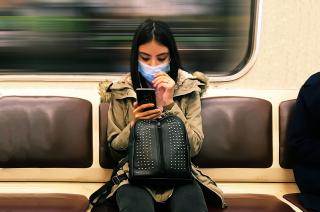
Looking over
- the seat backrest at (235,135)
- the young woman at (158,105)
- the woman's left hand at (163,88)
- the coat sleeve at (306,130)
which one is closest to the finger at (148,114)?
the young woman at (158,105)

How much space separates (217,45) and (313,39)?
59 cm

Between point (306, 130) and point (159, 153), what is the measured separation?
2.64 ft

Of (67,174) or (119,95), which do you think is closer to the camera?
(119,95)

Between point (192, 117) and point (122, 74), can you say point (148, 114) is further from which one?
point (122, 74)

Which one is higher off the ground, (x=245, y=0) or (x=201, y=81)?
(x=245, y=0)

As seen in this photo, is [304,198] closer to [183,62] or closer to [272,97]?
[272,97]

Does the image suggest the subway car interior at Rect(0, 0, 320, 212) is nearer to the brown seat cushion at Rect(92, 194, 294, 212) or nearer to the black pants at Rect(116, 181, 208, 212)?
the brown seat cushion at Rect(92, 194, 294, 212)

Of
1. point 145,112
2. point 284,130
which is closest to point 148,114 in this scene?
point 145,112

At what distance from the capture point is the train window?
2.75 m

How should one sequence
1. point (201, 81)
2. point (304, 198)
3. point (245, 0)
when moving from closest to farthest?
point (304, 198)
point (201, 81)
point (245, 0)

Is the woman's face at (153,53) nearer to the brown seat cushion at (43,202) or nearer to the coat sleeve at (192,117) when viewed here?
the coat sleeve at (192,117)

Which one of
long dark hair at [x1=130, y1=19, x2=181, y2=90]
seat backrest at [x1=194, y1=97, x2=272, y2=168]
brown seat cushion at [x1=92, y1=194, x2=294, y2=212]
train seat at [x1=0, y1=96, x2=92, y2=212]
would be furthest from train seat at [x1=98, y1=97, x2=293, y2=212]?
long dark hair at [x1=130, y1=19, x2=181, y2=90]

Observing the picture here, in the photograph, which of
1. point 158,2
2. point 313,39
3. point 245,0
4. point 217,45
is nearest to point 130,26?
point 158,2

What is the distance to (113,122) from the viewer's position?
232 centimetres
